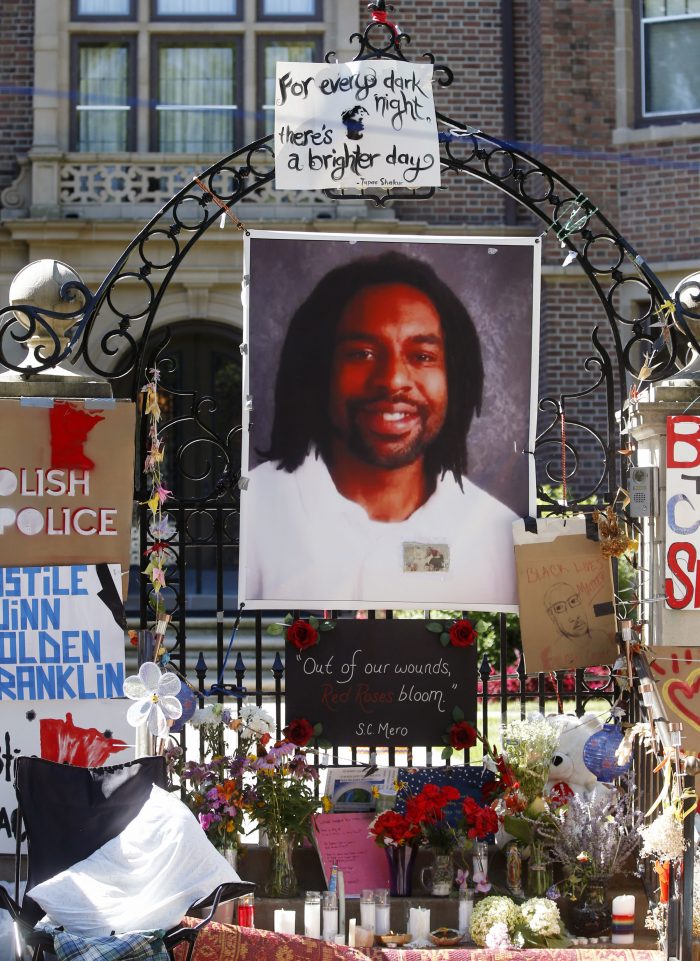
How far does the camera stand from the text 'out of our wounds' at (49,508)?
564 cm

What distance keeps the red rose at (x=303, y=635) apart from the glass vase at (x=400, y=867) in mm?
955

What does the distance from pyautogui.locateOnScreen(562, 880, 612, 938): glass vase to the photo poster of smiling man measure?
4.34ft

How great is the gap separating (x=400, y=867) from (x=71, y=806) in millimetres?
1449

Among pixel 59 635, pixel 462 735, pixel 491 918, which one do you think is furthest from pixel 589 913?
pixel 59 635

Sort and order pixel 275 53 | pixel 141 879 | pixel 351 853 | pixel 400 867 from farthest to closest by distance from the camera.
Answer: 1. pixel 275 53
2. pixel 351 853
3. pixel 400 867
4. pixel 141 879

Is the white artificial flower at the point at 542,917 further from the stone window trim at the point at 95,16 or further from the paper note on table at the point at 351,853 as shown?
the stone window trim at the point at 95,16

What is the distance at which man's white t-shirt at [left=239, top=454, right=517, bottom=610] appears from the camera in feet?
19.5

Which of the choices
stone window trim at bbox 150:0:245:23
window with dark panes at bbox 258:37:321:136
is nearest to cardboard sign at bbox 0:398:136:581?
window with dark panes at bbox 258:37:321:136

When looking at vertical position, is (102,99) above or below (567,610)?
above

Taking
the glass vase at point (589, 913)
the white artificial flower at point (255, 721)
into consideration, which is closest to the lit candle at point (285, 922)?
the white artificial flower at point (255, 721)

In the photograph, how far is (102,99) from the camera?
13.5m

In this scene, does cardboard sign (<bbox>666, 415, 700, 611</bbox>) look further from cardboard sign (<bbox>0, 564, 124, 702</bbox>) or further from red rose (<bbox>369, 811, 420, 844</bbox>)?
cardboard sign (<bbox>0, 564, 124, 702</bbox>)

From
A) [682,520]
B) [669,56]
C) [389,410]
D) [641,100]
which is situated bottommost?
[682,520]

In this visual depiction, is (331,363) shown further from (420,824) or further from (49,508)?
(420,824)
